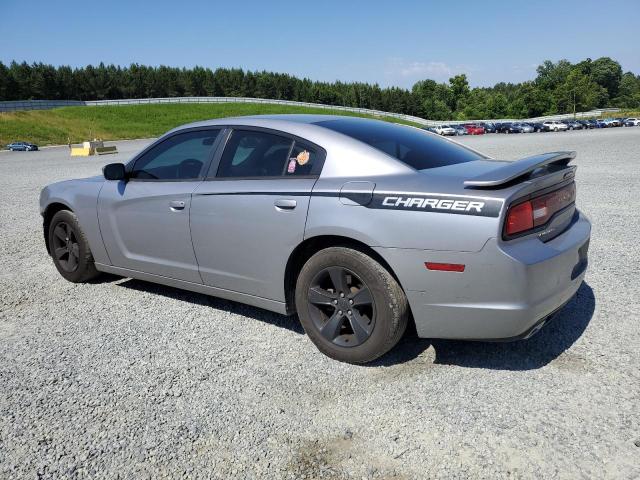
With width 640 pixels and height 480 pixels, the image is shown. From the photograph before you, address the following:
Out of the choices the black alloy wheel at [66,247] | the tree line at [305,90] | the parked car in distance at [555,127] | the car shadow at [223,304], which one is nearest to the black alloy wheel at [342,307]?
the car shadow at [223,304]

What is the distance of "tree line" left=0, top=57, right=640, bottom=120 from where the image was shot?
9450cm

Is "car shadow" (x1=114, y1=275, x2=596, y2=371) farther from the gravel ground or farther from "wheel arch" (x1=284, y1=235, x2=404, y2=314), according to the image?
"wheel arch" (x1=284, y1=235, x2=404, y2=314)

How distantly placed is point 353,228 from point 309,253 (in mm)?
479

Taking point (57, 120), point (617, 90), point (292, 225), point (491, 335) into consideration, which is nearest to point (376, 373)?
point (491, 335)

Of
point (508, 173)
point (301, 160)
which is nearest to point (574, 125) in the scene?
point (301, 160)

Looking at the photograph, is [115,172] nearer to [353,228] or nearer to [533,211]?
[353,228]

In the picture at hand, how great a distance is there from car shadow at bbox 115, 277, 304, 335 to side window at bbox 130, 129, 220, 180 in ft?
3.63

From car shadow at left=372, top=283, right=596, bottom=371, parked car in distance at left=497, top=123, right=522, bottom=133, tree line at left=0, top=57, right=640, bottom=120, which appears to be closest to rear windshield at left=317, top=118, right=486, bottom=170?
car shadow at left=372, top=283, right=596, bottom=371

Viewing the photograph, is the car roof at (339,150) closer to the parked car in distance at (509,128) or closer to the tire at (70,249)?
the tire at (70,249)

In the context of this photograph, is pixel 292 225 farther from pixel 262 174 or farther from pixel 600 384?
pixel 600 384

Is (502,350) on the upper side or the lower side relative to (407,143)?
lower

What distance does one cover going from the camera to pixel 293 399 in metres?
2.86

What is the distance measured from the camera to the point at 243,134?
377 cm

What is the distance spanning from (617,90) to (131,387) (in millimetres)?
163580
